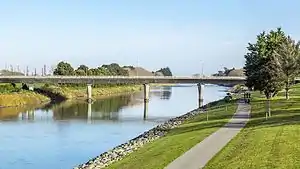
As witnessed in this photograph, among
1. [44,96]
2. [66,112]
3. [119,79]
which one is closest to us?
[66,112]

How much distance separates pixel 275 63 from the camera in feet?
160

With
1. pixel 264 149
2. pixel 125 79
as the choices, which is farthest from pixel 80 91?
pixel 264 149

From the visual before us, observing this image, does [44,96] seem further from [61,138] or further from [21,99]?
[61,138]

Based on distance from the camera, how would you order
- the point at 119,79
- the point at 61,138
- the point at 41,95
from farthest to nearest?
1. the point at 41,95
2. the point at 119,79
3. the point at 61,138

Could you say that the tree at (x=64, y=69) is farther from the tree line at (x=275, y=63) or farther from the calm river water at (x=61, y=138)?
the tree line at (x=275, y=63)

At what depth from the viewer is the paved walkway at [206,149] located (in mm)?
21469

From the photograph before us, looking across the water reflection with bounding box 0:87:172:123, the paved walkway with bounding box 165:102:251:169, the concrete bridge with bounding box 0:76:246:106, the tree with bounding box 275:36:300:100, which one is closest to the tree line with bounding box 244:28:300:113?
the tree with bounding box 275:36:300:100

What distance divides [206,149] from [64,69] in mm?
135211

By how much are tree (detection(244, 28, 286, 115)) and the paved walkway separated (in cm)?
814

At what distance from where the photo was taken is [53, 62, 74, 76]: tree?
15460 cm

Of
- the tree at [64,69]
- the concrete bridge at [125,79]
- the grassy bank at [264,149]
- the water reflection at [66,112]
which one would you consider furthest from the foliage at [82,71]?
the grassy bank at [264,149]

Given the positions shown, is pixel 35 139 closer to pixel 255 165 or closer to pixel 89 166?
pixel 89 166

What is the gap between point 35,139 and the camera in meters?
47.0

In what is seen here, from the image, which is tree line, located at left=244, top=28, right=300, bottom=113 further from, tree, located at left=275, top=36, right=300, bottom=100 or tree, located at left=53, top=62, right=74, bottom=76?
tree, located at left=53, top=62, right=74, bottom=76
